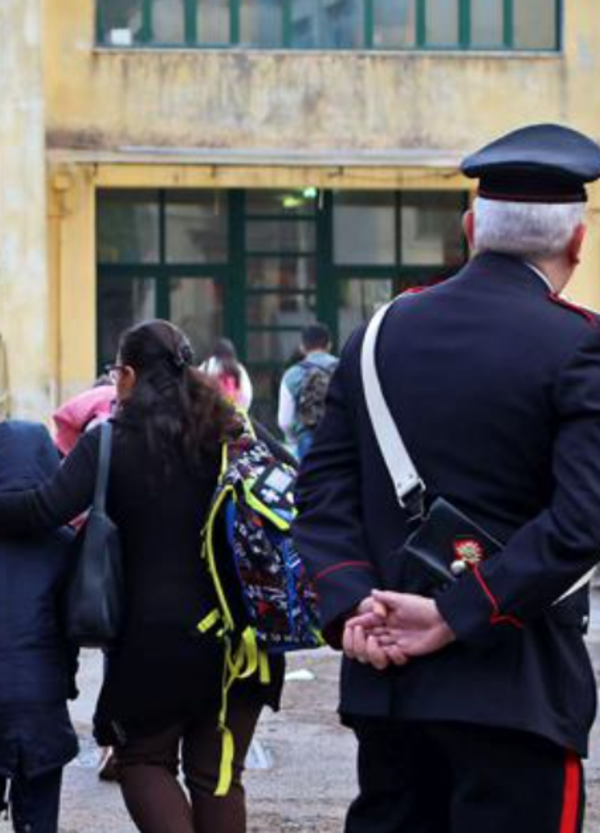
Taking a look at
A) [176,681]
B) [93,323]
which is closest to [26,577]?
[176,681]

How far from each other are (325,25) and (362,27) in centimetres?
43

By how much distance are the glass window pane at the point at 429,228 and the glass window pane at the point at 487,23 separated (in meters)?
1.85

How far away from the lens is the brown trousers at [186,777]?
240 inches

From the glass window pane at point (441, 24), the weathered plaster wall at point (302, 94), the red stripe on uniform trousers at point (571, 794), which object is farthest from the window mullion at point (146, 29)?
the red stripe on uniform trousers at point (571, 794)

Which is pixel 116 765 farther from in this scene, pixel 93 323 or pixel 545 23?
pixel 545 23

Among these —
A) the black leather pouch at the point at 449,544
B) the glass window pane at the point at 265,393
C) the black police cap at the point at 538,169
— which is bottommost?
the glass window pane at the point at 265,393

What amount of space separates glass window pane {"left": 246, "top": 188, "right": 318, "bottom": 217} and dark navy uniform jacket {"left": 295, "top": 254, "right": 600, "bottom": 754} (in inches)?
793

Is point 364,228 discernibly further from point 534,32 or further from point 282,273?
point 534,32

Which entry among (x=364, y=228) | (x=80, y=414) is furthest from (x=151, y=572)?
(x=364, y=228)

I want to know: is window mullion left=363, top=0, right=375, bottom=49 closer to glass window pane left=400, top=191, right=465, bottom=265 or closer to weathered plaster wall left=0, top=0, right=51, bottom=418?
glass window pane left=400, top=191, right=465, bottom=265

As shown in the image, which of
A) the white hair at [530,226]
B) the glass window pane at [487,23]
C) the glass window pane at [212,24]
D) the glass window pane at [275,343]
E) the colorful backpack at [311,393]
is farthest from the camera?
the glass window pane at [275,343]

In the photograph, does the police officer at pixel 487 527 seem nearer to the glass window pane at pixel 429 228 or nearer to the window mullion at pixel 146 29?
the window mullion at pixel 146 29

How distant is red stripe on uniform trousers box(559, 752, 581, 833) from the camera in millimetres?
3912

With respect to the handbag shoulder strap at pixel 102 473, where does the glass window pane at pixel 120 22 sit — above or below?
above
